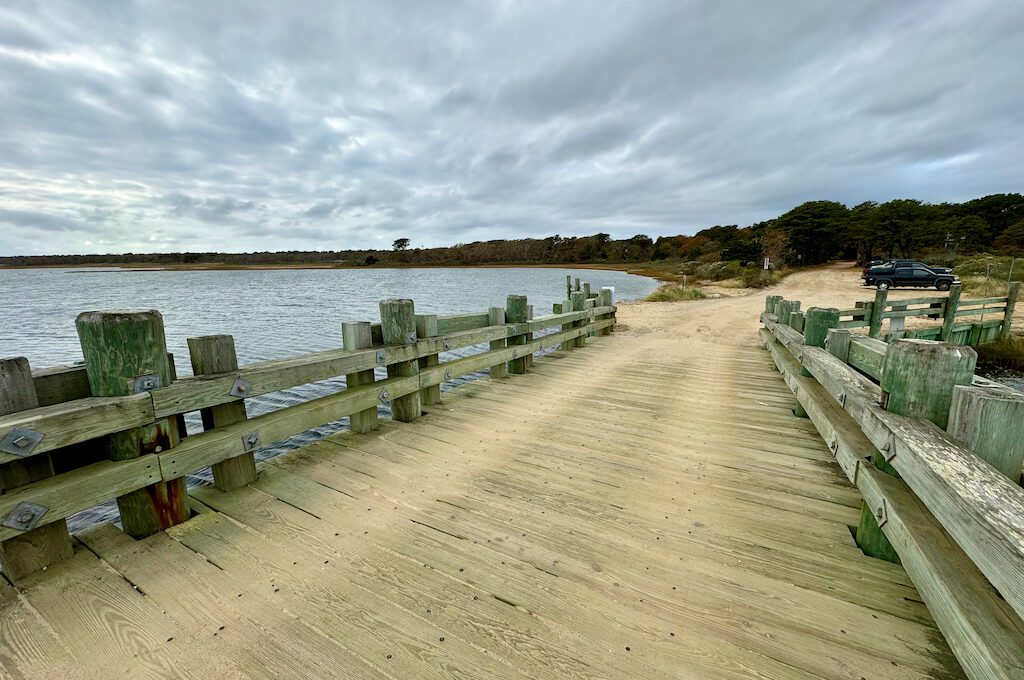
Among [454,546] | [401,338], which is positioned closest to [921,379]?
[454,546]

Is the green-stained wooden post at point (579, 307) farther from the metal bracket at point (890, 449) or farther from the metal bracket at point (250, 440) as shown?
the metal bracket at point (890, 449)

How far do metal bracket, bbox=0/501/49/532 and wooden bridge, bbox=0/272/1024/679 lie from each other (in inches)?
0.5

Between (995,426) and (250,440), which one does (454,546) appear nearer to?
(250,440)

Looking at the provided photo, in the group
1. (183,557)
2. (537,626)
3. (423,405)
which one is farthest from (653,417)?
(183,557)

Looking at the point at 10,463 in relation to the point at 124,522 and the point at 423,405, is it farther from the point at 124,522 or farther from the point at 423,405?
the point at 423,405

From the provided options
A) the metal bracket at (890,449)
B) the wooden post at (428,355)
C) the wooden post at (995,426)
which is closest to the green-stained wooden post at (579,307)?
the wooden post at (428,355)

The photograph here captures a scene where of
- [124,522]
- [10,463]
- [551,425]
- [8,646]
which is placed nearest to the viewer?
[8,646]

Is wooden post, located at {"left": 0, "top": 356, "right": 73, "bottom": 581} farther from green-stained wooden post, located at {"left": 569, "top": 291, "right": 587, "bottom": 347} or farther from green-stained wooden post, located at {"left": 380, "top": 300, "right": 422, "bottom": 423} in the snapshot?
green-stained wooden post, located at {"left": 569, "top": 291, "right": 587, "bottom": 347}

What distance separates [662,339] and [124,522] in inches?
390

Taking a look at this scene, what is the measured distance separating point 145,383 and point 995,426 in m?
4.19

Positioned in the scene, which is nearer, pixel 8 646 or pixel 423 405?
pixel 8 646

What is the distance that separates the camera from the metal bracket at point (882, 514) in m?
2.15

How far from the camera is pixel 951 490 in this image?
162 centimetres

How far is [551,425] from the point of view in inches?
180
